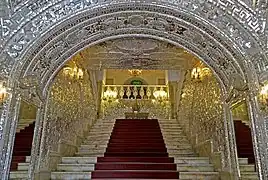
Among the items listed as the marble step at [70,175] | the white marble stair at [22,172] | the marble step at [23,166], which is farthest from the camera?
the marble step at [70,175]

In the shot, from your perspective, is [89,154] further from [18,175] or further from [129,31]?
[129,31]

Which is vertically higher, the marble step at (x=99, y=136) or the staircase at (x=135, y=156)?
the marble step at (x=99, y=136)

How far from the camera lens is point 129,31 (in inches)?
167

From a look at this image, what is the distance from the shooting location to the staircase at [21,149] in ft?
11.8

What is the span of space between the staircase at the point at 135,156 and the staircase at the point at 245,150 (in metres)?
0.95

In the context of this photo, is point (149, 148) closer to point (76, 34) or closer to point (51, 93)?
point (51, 93)

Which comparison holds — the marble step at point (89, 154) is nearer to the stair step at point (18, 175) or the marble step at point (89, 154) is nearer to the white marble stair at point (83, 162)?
the white marble stair at point (83, 162)

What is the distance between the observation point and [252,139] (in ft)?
11.5

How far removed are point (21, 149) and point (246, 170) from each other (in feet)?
10.3

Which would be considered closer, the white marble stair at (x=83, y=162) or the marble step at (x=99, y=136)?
the white marble stair at (x=83, y=162)

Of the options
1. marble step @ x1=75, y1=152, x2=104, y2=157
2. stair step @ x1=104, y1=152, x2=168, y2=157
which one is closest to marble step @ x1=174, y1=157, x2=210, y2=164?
stair step @ x1=104, y1=152, x2=168, y2=157

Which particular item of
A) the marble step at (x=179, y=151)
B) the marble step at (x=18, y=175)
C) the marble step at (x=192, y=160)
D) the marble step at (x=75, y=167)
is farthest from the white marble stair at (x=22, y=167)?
the marble step at (x=179, y=151)

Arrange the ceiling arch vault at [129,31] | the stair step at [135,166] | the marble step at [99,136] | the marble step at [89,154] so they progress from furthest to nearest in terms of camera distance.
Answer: the marble step at [99,136]
the marble step at [89,154]
the stair step at [135,166]
the ceiling arch vault at [129,31]

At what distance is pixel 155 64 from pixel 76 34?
2.36 m
